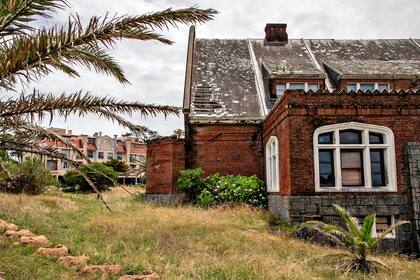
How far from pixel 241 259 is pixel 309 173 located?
577 cm

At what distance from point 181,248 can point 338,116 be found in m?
7.10

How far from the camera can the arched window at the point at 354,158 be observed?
1278 cm

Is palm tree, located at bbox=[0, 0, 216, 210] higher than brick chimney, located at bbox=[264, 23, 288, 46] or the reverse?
the reverse

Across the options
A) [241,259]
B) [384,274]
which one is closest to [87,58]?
[241,259]

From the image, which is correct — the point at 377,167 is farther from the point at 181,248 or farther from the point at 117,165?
the point at 117,165

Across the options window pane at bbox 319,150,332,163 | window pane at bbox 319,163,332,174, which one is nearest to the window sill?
window pane at bbox 319,163,332,174

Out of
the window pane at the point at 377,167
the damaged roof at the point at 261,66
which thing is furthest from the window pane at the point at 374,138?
the damaged roof at the point at 261,66

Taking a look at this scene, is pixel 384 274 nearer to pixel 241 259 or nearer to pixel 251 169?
pixel 241 259

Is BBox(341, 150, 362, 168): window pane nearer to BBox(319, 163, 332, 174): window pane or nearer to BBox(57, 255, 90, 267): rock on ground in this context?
BBox(319, 163, 332, 174): window pane

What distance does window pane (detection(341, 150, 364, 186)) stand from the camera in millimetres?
13031

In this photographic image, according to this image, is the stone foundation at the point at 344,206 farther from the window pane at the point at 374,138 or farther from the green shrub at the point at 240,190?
the green shrub at the point at 240,190

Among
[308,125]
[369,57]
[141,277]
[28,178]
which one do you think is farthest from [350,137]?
[28,178]

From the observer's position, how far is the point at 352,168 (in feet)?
43.2

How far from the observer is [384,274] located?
25.3ft
